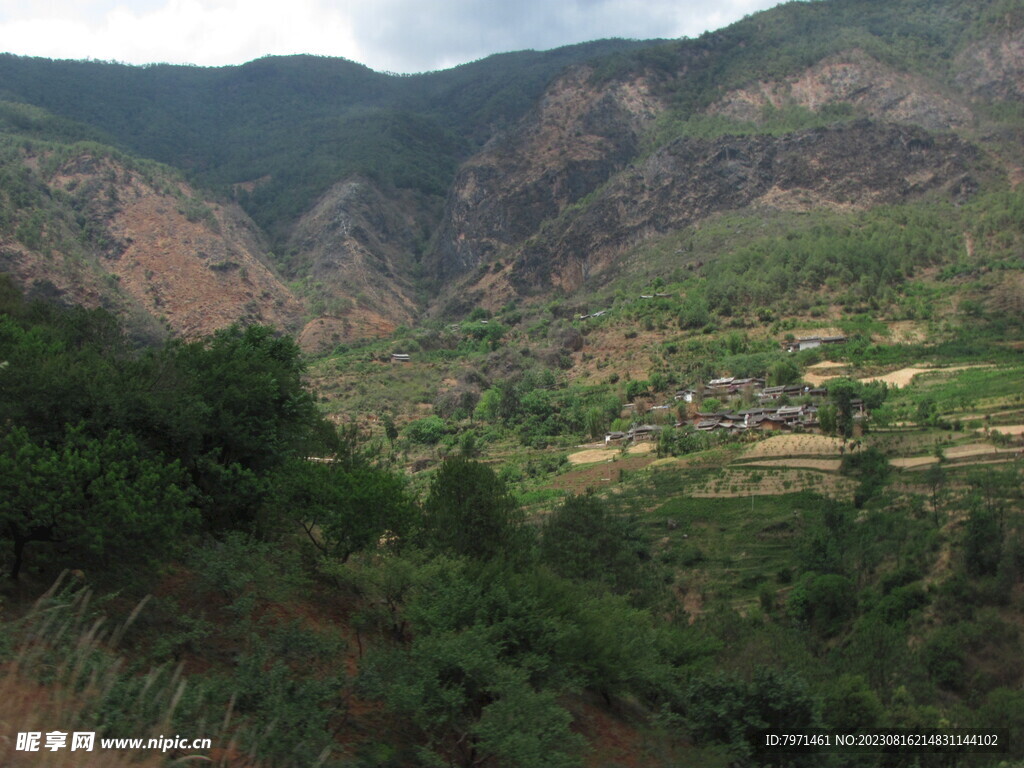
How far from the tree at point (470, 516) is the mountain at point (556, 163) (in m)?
61.9

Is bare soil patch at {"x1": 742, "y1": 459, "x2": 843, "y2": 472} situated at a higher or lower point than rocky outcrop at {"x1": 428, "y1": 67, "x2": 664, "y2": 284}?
lower

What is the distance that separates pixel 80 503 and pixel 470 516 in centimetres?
1076

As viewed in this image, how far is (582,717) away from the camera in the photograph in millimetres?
15477

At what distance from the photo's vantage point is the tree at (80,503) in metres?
12.4

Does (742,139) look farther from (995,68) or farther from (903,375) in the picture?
(903,375)

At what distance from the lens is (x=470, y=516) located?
22.0m

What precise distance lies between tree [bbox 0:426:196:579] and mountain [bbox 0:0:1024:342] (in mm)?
66306

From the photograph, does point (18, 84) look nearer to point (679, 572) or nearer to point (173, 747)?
point (679, 572)

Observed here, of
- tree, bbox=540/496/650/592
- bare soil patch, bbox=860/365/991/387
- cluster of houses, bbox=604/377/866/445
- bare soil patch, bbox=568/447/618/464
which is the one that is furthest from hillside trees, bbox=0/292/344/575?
bare soil patch, bbox=860/365/991/387

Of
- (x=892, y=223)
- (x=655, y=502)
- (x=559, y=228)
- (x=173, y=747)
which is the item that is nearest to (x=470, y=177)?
(x=559, y=228)

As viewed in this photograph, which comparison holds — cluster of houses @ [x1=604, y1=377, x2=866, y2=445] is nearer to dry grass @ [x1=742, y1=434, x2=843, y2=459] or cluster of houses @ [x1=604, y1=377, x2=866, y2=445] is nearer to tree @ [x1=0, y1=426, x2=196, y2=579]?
dry grass @ [x1=742, y1=434, x2=843, y2=459]

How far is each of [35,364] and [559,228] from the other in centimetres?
10341

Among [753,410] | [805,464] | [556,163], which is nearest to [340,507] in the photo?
[805,464]

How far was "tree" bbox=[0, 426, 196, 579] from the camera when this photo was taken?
12.4 m
